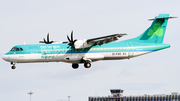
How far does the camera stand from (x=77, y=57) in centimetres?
4625

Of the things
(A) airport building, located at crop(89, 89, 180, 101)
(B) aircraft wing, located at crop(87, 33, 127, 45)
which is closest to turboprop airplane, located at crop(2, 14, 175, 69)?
(B) aircraft wing, located at crop(87, 33, 127, 45)

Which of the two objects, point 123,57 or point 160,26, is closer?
point 123,57

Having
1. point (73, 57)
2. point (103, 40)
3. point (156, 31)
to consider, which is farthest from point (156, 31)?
point (73, 57)

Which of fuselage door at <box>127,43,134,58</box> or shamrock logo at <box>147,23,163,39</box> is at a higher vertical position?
shamrock logo at <box>147,23,163,39</box>

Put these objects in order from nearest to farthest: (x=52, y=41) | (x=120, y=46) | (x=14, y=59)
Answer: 1. (x=14, y=59)
2. (x=120, y=46)
3. (x=52, y=41)

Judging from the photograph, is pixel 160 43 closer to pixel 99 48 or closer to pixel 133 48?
pixel 133 48

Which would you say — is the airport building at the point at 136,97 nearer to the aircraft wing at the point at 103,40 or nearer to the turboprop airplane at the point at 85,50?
the turboprop airplane at the point at 85,50

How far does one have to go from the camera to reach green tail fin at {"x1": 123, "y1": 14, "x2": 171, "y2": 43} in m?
50.2

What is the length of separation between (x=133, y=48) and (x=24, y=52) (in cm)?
1393

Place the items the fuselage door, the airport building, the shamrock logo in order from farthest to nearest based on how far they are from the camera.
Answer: the airport building < the shamrock logo < the fuselage door

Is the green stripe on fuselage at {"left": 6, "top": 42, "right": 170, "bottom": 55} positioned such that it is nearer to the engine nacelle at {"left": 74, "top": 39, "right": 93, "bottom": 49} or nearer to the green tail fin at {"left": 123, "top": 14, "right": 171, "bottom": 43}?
the engine nacelle at {"left": 74, "top": 39, "right": 93, "bottom": 49}

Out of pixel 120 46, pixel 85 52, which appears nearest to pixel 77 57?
pixel 85 52

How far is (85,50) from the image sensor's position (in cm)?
4675

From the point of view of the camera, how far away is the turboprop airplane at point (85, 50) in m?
45.0
